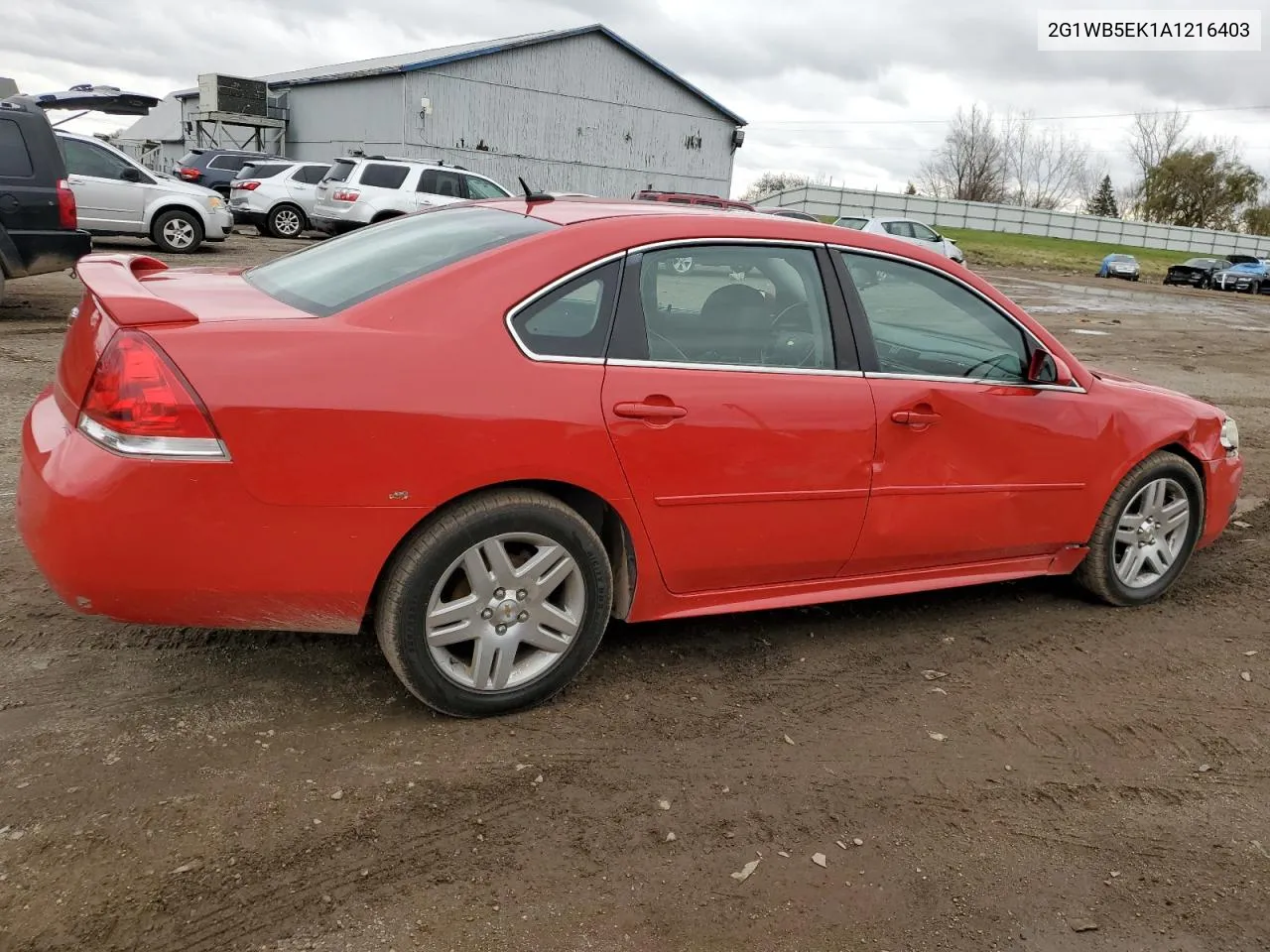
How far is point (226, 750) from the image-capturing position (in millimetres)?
2895

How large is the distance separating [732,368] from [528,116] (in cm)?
3400

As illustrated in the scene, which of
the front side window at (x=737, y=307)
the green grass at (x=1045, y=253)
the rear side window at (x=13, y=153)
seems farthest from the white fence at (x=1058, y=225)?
the front side window at (x=737, y=307)

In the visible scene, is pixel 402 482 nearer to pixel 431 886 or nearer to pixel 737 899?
pixel 431 886

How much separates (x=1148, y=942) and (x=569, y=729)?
64.4 inches

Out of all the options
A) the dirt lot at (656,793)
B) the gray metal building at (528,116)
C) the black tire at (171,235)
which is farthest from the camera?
the gray metal building at (528,116)

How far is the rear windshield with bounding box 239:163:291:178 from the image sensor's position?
72.7 feet

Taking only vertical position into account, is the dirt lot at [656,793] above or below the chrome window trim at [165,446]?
below

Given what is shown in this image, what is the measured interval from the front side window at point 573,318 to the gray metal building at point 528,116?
102 feet

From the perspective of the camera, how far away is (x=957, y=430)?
12.3 feet

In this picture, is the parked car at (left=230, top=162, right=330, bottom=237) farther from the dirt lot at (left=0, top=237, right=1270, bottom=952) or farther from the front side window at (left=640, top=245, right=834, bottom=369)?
the front side window at (left=640, top=245, right=834, bottom=369)

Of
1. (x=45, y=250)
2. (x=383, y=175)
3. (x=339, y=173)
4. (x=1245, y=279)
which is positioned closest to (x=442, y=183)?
(x=383, y=175)

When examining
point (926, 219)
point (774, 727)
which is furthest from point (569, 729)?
point (926, 219)

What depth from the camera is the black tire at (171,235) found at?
1538cm

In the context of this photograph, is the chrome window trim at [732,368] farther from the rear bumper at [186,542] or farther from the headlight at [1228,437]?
the headlight at [1228,437]
